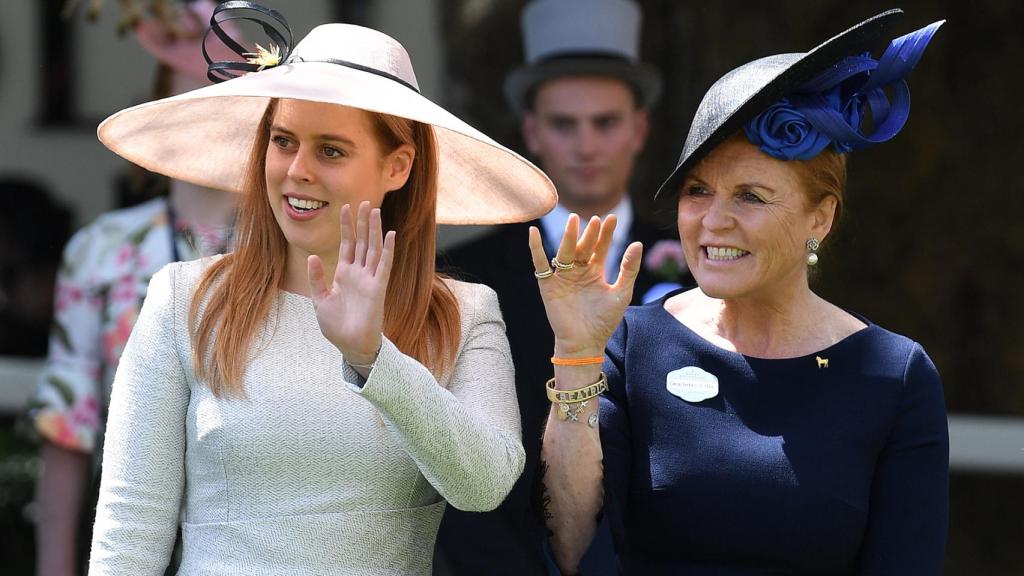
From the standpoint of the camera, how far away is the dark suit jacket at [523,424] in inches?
124

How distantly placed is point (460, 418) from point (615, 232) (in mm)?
1677

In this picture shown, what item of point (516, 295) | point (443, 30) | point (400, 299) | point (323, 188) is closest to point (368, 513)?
point (400, 299)

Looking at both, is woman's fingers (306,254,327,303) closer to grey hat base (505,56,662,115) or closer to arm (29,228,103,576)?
arm (29,228,103,576)

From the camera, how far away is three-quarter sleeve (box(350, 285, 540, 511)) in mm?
2111

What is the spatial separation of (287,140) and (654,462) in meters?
0.82

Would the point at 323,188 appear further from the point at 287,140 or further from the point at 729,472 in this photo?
the point at 729,472

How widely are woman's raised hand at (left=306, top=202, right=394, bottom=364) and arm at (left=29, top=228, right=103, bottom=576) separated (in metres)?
1.78

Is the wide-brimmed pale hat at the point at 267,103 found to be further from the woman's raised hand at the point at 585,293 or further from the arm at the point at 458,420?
the arm at the point at 458,420

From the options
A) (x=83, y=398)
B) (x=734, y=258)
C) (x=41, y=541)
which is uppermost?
(x=734, y=258)

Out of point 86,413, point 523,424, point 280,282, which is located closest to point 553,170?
point 523,424

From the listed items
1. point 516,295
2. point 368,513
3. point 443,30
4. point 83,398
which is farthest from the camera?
point 443,30

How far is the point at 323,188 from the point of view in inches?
92.2

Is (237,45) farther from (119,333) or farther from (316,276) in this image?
(119,333)

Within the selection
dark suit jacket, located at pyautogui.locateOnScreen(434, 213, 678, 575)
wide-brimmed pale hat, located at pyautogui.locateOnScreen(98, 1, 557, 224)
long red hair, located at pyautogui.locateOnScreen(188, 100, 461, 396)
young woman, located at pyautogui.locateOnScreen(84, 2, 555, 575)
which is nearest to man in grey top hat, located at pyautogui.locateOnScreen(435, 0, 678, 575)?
dark suit jacket, located at pyautogui.locateOnScreen(434, 213, 678, 575)
